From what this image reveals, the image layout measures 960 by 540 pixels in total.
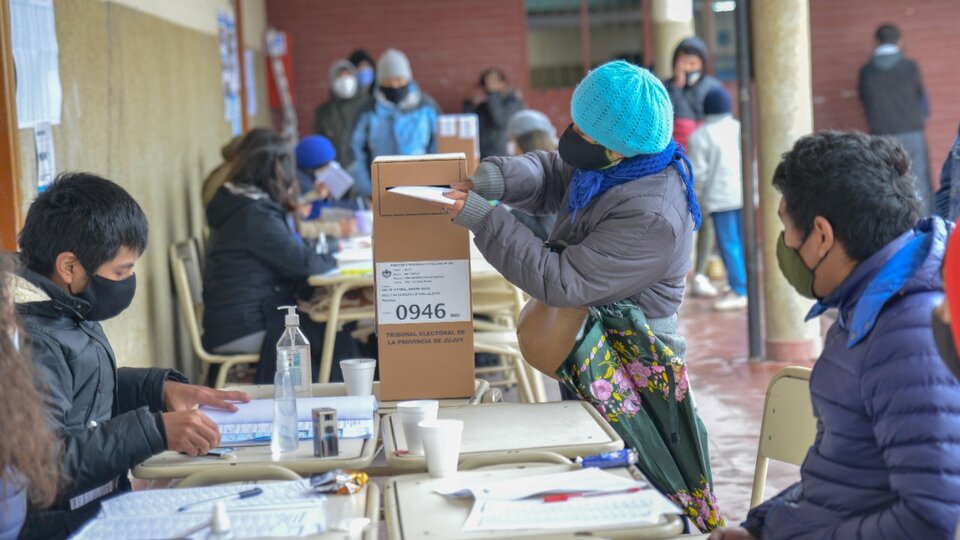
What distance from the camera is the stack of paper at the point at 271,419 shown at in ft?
8.41

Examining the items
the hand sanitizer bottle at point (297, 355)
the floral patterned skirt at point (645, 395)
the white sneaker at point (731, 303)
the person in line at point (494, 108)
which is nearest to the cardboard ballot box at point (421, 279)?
the hand sanitizer bottle at point (297, 355)

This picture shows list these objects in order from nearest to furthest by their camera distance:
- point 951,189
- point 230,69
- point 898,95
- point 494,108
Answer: point 951,189, point 230,69, point 898,95, point 494,108

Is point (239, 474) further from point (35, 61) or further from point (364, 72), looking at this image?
point (364, 72)

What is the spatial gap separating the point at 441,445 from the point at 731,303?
6.54 m

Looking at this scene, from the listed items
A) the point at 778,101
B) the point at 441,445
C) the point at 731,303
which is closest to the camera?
the point at 441,445

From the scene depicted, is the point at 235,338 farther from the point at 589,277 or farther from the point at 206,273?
the point at 589,277

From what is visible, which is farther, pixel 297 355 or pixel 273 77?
pixel 273 77

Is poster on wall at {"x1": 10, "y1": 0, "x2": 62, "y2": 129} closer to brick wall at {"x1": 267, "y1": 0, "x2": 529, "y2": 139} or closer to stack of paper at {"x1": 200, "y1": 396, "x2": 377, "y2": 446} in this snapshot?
stack of paper at {"x1": 200, "y1": 396, "x2": 377, "y2": 446}

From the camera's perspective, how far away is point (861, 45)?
11469mm

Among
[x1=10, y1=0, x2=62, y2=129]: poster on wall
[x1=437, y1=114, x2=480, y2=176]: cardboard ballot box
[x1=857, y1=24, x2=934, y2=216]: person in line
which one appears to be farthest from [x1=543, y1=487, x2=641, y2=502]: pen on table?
[x1=857, y1=24, x2=934, y2=216]: person in line

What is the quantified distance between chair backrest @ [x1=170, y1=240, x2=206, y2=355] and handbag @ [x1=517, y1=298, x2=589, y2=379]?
232 centimetres

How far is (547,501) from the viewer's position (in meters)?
2.06

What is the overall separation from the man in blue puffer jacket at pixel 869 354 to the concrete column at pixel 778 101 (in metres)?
4.29

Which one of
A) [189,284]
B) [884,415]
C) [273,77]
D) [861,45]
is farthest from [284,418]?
[861,45]
